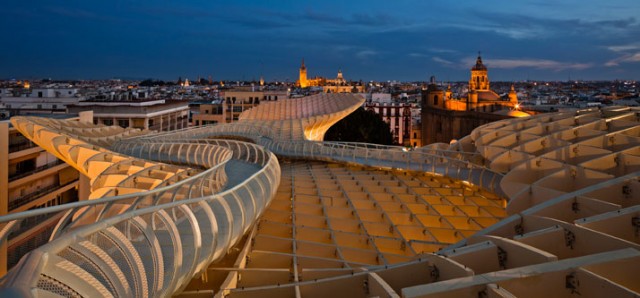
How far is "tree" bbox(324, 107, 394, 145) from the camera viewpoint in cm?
6128

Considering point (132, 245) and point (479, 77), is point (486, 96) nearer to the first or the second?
point (479, 77)

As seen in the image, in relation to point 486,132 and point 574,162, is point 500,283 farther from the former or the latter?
point 486,132

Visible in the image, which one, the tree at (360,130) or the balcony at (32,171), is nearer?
the balcony at (32,171)

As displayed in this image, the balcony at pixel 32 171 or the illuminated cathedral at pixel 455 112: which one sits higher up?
the illuminated cathedral at pixel 455 112

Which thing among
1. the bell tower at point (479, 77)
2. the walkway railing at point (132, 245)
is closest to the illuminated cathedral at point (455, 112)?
the bell tower at point (479, 77)

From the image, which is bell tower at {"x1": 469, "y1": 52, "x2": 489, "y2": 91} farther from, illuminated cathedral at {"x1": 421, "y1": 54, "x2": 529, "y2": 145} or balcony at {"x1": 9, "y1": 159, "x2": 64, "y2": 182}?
balcony at {"x1": 9, "y1": 159, "x2": 64, "y2": 182}

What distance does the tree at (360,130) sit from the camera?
201ft

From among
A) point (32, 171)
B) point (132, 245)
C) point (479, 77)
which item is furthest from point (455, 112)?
point (132, 245)

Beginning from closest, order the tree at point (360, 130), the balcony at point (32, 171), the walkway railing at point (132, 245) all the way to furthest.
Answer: the walkway railing at point (132, 245) → the balcony at point (32, 171) → the tree at point (360, 130)

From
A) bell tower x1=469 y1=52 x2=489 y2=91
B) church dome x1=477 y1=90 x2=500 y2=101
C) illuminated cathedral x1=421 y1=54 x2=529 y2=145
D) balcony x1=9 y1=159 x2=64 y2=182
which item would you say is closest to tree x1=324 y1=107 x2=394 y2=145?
illuminated cathedral x1=421 y1=54 x2=529 y2=145

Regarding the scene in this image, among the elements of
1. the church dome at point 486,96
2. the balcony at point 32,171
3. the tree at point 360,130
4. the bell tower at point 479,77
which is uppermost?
the bell tower at point 479,77

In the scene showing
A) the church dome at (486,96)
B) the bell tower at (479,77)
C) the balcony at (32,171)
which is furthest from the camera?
the bell tower at (479,77)

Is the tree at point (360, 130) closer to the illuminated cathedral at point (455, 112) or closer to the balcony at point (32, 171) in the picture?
the illuminated cathedral at point (455, 112)

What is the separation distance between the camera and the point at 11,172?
30953 millimetres
